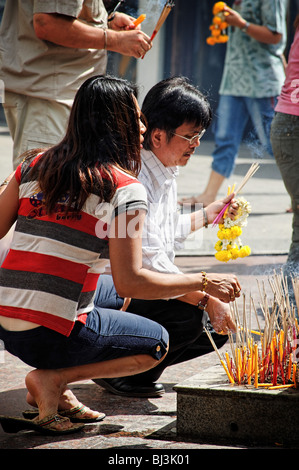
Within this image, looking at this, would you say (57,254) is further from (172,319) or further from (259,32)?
(259,32)

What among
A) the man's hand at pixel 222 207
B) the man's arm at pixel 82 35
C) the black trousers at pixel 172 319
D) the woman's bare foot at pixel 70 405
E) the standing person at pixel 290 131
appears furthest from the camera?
the standing person at pixel 290 131

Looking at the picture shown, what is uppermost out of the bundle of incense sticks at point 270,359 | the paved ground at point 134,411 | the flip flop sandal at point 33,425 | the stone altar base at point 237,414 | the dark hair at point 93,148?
the dark hair at point 93,148

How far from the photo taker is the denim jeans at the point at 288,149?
3971 millimetres

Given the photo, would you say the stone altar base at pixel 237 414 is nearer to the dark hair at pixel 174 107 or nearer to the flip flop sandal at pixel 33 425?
the flip flop sandal at pixel 33 425

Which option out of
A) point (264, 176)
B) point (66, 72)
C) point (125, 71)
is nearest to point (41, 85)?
point (66, 72)

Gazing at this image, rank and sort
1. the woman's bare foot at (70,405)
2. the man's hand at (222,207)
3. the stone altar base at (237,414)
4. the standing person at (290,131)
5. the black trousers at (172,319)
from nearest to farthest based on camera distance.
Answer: the stone altar base at (237,414) → the woman's bare foot at (70,405) → the black trousers at (172,319) → the man's hand at (222,207) → the standing person at (290,131)

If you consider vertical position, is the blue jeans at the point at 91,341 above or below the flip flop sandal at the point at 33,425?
above

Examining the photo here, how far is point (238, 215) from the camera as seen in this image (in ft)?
9.86

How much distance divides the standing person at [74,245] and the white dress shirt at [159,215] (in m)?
0.34

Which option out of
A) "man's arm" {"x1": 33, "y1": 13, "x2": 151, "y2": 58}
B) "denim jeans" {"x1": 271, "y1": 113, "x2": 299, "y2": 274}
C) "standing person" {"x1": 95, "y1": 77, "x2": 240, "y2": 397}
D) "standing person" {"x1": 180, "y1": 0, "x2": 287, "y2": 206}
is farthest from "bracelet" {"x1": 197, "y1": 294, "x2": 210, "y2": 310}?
"standing person" {"x1": 180, "y1": 0, "x2": 287, "y2": 206}

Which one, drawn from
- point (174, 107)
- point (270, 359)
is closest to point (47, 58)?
point (174, 107)

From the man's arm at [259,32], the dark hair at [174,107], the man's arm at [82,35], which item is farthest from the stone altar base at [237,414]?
the man's arm at [259,32]

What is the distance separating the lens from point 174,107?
2904 mm

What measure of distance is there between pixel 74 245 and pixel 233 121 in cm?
345
